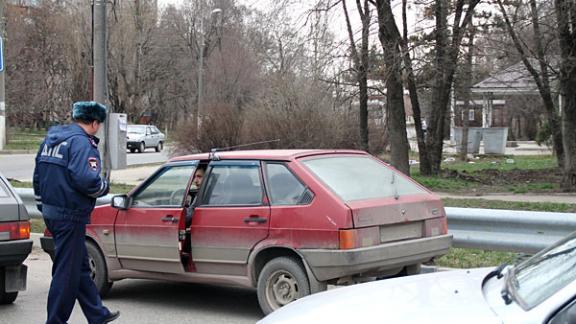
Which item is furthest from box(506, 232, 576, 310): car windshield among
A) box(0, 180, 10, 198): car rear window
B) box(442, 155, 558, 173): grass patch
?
box(442, 155, 558, 173): grass patch

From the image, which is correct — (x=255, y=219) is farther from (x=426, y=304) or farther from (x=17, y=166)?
(x=17, y=166)

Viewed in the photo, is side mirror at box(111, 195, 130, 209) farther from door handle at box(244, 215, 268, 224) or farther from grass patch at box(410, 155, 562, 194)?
grass patch at box(410, 155, 562, 194)

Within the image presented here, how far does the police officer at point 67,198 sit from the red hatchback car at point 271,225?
1.45m

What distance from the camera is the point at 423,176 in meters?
21.3

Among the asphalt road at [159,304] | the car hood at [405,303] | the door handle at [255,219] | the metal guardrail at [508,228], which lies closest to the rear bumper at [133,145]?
the asphalt road at [159,304]

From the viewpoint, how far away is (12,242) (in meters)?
6.68

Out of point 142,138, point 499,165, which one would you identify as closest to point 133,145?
point 142,138

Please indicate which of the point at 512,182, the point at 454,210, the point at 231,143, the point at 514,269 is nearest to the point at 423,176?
→ the point at 512,182

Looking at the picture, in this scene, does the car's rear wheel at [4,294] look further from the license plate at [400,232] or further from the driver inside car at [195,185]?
the license plate at [400,232]

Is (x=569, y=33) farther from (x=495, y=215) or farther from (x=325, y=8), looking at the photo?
(x=495, y=215)

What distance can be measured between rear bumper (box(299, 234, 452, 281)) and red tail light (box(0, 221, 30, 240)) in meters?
2.71

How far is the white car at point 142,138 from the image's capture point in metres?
42.6

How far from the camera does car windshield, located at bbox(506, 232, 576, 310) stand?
2.93 metres

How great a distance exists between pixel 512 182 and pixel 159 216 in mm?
14572
